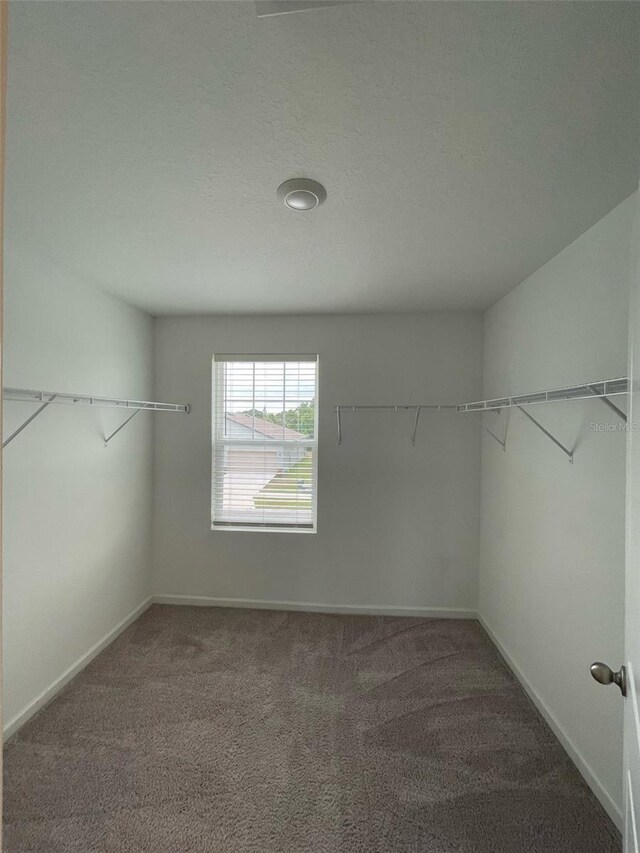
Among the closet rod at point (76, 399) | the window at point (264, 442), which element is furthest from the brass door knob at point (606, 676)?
the window at point (264, 442)

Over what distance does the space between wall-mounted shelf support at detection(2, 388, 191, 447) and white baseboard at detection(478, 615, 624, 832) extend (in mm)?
2721

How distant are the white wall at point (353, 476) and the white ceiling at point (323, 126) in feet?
3.96

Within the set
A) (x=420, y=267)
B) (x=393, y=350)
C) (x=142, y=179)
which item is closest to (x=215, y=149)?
(x=142, y=179)

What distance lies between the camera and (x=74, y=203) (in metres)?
1.65

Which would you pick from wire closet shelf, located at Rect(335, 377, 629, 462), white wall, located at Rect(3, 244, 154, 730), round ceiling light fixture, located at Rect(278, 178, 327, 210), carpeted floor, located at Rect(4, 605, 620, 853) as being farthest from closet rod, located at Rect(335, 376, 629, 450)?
white wall, located at Rect(3, 244, 154, 730)

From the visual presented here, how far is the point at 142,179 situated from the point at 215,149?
34cm

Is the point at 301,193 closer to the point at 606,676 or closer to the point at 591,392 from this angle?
the point at 591,392

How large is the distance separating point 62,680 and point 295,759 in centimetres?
141

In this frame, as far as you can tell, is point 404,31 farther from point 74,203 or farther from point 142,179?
point 74,203

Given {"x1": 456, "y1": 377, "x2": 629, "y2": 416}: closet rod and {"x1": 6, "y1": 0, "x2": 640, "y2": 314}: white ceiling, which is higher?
{"x1": 6, "y1": 0, "x2": 640, "y2": 314}: white ceiling

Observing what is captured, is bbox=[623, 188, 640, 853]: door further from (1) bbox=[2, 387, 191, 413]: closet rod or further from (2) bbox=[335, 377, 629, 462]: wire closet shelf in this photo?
(1) bbox=[2, 387, 191, 413]: closet rod

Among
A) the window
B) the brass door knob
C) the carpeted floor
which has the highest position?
the window

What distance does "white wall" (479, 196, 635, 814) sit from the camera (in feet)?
5.43

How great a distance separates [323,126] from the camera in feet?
4.01
